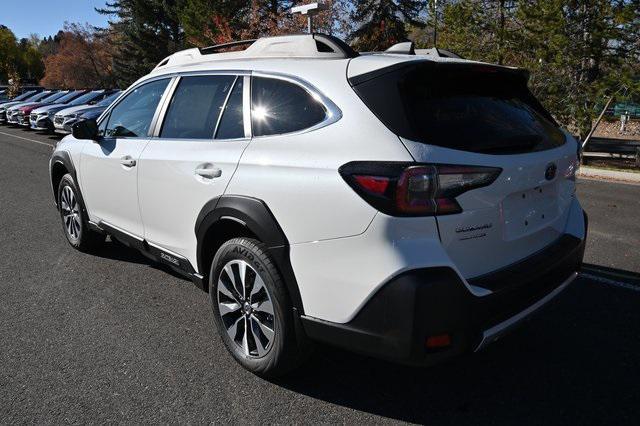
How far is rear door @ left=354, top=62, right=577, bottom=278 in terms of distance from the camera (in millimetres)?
2316

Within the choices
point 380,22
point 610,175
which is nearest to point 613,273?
point 610,175

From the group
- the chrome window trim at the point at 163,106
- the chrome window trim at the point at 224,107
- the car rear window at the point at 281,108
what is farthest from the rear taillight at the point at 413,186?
the chrome window trim at the point at 163,106

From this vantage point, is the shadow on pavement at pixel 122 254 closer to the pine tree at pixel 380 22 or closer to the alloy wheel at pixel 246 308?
the alloy wheel at pixel 246 308

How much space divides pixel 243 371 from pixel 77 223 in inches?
116

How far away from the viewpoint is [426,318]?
2203 mm

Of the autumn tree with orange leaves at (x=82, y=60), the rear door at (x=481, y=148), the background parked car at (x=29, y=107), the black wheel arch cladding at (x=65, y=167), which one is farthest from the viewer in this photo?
the autumn tree with orange leaves at (x=82, y=60)

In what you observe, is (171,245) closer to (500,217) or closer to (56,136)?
(500,217)

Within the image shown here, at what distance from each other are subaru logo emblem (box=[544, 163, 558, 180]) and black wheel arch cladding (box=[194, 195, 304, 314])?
1383mm

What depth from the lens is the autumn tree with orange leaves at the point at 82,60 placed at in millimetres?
62312

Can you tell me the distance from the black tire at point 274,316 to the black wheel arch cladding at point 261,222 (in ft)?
0.16

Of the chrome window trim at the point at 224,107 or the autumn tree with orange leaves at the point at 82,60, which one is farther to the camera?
the autumn tree with orange leaves at the point at 82,60

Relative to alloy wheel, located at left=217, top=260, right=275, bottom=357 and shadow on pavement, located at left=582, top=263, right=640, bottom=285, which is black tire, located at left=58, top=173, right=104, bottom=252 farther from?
shadow on pavement, located at left=582, top=263, right=640, bottom=285

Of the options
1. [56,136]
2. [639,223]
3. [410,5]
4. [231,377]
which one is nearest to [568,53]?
[639,223]

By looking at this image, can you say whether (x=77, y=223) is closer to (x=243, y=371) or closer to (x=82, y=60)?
(x=243, y=371)
